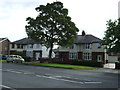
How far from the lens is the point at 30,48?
7750 cm

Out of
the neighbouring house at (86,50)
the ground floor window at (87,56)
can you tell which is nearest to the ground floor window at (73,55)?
the neighbouring house at (86,50)

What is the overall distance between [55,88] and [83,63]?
3311 cm

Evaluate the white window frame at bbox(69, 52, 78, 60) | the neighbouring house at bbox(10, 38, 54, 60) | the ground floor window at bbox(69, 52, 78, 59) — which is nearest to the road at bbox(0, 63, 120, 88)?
the white window frame at bbox(69, 52, 78, 60)

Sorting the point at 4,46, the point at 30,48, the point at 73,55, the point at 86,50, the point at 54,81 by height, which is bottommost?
the point at 54,81

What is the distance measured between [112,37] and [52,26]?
599 inches

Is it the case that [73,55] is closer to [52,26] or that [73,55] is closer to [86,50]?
[86,50]

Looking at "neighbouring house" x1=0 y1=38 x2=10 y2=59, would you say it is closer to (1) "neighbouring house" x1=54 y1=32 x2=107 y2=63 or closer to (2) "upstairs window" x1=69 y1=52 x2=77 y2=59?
(1) "neighbouring house" x1=54 y1=32 x2=107 y2=63

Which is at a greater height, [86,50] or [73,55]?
[86,50]

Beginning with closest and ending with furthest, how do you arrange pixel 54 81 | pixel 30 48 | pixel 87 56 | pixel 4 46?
pixel 54 81 → pixel 87 56 → pixel 30 48 → pixel 4 46

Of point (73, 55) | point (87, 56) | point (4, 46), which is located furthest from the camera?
point (4, 46)

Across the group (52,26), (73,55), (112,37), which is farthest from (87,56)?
(112,37)

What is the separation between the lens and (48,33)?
46.4 meters

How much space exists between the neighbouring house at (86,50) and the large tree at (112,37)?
25019mm

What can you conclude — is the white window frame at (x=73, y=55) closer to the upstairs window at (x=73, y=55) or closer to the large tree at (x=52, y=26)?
the upstairs window at (x=73, y=55)
